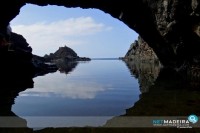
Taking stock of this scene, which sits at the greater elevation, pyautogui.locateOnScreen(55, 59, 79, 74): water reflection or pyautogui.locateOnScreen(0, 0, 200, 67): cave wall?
pyautogui.locateOnScreen(0, 0, 200, 67): cave wall

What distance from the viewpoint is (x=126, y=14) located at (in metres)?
31.5

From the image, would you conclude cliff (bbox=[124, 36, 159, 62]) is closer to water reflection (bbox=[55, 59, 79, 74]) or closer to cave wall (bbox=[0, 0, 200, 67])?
water reflection (bbox=[55, 59, 79, 74])

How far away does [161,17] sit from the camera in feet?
93.2

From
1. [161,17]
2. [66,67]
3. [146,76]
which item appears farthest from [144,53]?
[161,17]

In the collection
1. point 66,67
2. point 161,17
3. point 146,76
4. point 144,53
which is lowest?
point 146,76

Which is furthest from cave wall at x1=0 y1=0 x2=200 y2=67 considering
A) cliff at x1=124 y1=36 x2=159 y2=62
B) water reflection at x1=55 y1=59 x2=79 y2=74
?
cliff at x1=124 y1=36 x2=159 y2=62

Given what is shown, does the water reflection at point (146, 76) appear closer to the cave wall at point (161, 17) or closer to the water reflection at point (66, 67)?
the cave wall at point (161, 17)

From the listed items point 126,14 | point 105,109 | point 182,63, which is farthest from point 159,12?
point 105,109

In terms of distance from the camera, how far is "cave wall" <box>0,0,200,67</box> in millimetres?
25688

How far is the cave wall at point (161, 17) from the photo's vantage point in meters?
25.7

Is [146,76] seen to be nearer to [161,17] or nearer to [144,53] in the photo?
[161,17]

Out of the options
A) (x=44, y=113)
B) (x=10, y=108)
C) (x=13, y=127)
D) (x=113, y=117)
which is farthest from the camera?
(x=10, y=108)
